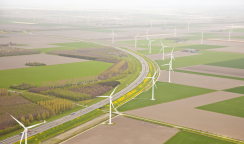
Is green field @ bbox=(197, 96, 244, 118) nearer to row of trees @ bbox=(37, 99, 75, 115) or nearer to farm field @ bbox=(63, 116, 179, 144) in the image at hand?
farm field @ bbox=(63, 116, 179, 144)

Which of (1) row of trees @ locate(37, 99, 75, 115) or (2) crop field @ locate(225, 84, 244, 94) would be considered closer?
(1) row of trees @ locate(37, 99, 75, 115)

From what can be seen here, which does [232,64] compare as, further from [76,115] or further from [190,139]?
[76,115]

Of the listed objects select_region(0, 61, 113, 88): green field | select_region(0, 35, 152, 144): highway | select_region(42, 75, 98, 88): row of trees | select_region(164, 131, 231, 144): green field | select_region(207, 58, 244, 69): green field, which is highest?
select_region(207, 58, 244, 69): green field

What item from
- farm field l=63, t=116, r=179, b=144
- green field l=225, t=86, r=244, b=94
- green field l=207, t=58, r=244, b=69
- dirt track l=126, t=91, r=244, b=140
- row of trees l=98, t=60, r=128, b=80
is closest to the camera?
farm field l=63, t=116, r=179, b=144

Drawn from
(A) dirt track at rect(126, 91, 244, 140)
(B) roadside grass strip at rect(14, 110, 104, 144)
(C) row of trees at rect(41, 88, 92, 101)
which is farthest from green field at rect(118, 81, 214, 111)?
(C) row of trees at rect(41, 88, 92, 101)

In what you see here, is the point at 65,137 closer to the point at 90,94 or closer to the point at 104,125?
the point at 104,125

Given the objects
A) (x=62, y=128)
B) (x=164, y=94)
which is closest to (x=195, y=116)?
(x=164, y=94)

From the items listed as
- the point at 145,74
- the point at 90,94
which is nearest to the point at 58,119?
the point at 90,94
